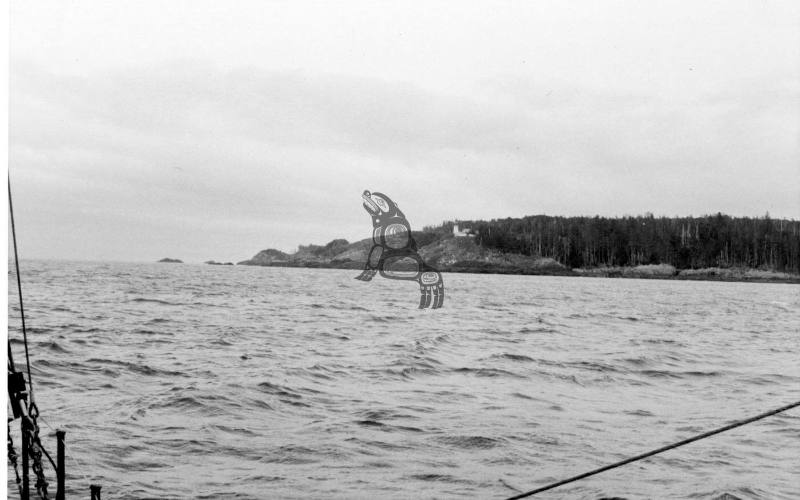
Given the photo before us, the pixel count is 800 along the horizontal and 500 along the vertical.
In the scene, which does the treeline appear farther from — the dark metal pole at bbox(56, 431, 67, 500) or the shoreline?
the dark metal pole at bbox(56, 431, 67, 500)

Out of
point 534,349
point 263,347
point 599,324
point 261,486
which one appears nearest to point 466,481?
point 261,486

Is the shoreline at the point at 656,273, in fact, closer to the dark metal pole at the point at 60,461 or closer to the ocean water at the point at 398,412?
the ocean water at the point at 398,412

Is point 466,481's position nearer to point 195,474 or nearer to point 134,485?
point 195,474

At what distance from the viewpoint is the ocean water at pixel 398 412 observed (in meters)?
8.46

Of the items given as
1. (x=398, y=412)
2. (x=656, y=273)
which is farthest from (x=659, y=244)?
(x=398, y=412)

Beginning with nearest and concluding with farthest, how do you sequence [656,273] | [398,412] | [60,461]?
[60,461], [398,412], [656,273]

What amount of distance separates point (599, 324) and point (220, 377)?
24049mm

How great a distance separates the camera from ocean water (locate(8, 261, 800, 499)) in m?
8.46

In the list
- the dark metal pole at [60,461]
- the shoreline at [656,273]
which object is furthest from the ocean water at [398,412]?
the shoreline at [656,273]

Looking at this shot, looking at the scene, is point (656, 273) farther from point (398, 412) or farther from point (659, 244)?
point (398, 412)

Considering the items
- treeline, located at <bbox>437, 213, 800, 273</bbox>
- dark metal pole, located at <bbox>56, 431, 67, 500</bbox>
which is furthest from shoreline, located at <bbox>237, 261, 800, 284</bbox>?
dark metal pole, located at <bbox>56, 431, 67, 500</bbox>

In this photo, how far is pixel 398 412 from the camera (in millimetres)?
12055

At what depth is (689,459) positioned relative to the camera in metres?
9.73

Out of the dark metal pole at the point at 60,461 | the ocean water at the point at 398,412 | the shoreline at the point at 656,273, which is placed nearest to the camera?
the dark metal pole at the point at 60,461
